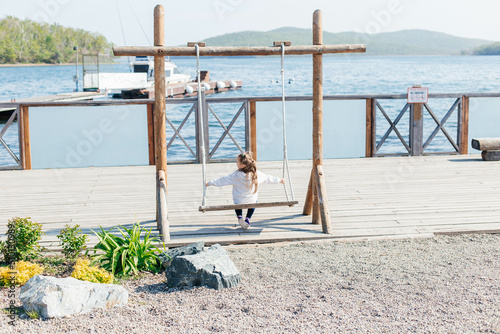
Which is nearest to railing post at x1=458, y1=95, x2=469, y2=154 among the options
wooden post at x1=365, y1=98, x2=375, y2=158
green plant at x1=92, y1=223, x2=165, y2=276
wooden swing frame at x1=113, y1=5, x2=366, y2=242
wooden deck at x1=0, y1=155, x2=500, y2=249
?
wooden deck at x1=0, y1=155, x2=500, y2=249

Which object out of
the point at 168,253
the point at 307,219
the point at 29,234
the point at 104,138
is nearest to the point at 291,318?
the point at 168,253

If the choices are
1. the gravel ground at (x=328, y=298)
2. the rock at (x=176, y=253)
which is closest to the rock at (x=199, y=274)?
the gravel ground at (x=328, y=298)

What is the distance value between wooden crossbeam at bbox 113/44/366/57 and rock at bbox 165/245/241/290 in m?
2.00

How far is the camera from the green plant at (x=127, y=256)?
409 centimetres

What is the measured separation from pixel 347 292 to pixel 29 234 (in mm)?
2252

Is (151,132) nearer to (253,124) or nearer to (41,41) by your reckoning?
(253,124)

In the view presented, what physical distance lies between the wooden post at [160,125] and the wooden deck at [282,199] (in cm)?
20

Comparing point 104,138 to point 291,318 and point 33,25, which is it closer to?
point 291,318

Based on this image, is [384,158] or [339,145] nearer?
[384,158]

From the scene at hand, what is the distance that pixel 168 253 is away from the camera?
4250 millimetres

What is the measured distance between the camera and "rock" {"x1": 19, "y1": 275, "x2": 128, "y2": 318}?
3281mm

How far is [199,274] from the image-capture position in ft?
12.5

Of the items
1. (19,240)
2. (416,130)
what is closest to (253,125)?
(416,130)

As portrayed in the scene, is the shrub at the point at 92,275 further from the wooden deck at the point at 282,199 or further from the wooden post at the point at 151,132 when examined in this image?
the wooden post at the point at 151,132
